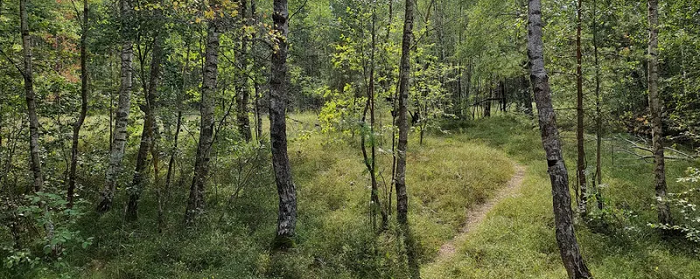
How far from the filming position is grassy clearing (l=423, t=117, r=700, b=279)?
7.55 meters

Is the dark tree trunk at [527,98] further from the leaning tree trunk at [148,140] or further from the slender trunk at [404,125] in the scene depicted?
the leaning tree trunk at [148,140]

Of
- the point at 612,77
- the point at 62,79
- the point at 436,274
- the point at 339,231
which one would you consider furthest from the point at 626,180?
the point at 62,79

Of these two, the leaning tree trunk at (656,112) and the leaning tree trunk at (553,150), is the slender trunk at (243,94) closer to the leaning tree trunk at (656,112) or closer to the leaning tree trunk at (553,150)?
the leaning tree trunk at (553,150)

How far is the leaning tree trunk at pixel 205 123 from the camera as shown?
28.2 feet

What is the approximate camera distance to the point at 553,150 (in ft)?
19.0

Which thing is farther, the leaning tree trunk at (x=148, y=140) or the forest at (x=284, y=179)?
the leaning tree trunk at (x=148, y=140)

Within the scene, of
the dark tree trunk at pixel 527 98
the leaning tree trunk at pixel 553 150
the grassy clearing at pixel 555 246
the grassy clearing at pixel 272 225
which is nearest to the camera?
the leaning tree trunk at pixel 553 150

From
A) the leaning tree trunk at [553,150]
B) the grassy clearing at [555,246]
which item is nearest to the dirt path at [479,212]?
the grassy clearing at [555,246]

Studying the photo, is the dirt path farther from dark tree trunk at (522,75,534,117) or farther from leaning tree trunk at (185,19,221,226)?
leaning tree trunk at (185,19,221,226)

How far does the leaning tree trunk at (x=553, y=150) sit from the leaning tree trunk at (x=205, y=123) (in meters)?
6.72

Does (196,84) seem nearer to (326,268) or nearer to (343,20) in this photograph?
(343,20)

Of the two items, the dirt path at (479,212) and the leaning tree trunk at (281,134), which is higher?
the leaning tree trunk at (281,134)

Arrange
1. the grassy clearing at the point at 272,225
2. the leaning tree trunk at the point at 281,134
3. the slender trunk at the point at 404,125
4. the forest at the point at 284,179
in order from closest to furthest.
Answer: the forest at the point at 284,179
the grassy clearing at the point at 272,225
the leaning tree trunk at the point at 281,134
the slender trunk at the point at 404,125

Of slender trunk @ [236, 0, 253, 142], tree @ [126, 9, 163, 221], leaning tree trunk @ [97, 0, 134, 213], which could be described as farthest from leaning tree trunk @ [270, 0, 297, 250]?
leaning tree trunk @ [97, 0, 134, 213]
